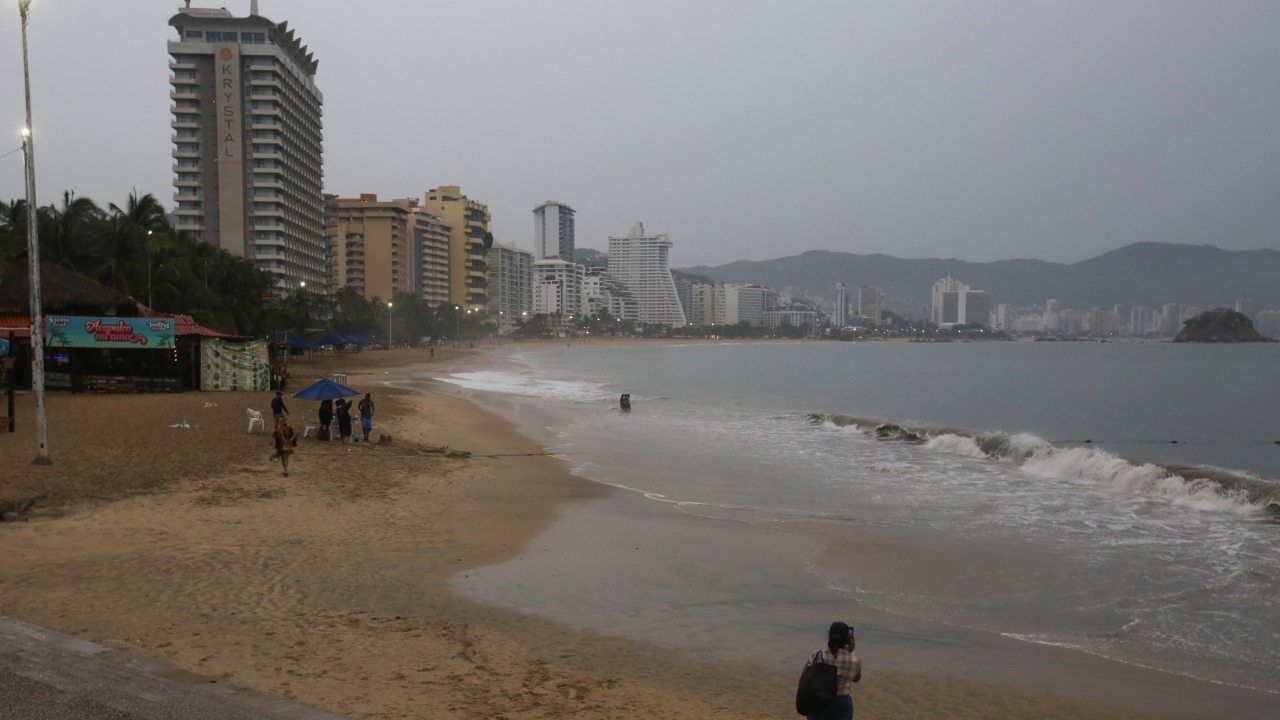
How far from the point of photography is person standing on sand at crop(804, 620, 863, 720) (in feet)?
16.9

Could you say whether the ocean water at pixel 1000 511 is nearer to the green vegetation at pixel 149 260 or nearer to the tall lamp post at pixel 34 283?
the tall lamp post at pixel 34 283

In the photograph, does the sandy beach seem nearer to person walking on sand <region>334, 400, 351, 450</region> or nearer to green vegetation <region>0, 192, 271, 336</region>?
person walking on sand <region>334, 400, 351, 450</region>

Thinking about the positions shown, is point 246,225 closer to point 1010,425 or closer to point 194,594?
point 1010,425

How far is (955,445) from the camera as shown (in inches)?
1086

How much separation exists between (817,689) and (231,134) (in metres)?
101

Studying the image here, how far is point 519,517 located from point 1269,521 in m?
14.1

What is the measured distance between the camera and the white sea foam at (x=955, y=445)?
26.6 meters

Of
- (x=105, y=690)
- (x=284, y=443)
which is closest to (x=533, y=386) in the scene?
(x=284, y=443)

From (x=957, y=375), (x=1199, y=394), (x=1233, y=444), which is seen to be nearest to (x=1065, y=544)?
(x=1233, y=444)

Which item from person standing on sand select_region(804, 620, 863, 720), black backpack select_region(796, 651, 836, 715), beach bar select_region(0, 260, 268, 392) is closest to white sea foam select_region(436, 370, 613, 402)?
beach bar select_region(0, 260, 268, 392)

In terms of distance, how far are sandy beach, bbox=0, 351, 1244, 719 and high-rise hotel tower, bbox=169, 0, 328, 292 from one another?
8184cm

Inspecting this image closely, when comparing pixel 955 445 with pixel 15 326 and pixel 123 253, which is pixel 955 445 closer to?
pixel 15 326

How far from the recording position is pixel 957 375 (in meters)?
82.2

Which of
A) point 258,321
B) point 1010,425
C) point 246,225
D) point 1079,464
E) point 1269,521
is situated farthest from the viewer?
point 246,225
